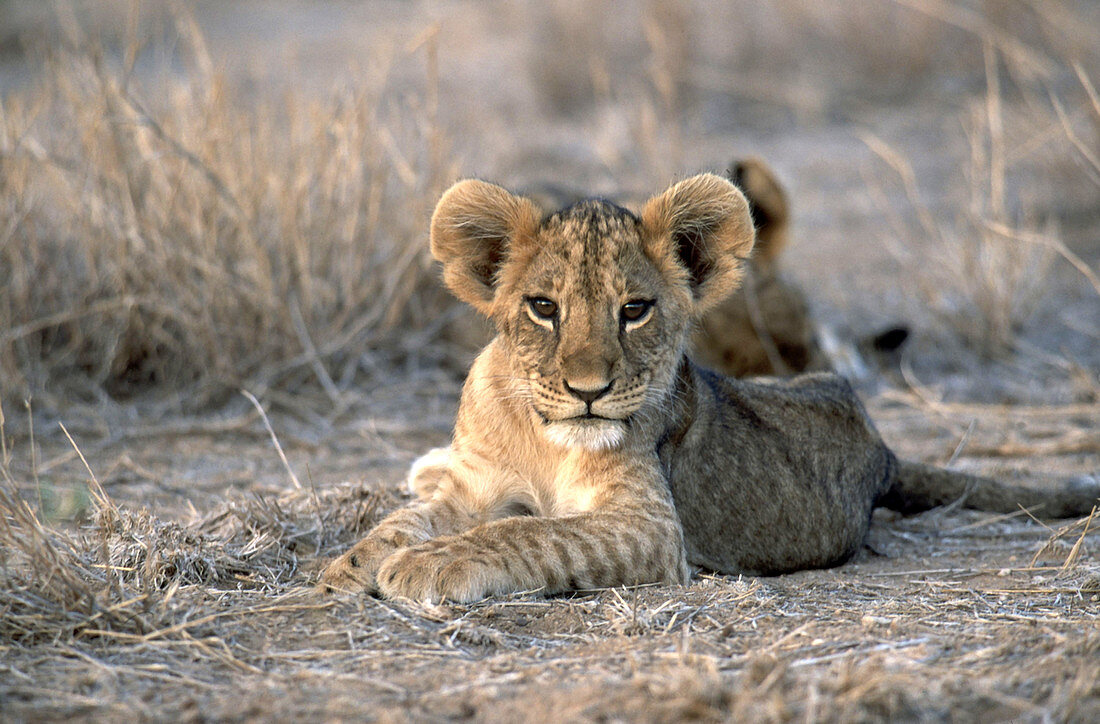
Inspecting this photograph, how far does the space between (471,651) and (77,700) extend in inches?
36.7

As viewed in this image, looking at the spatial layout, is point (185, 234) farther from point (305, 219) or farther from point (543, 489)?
point (543, 489)

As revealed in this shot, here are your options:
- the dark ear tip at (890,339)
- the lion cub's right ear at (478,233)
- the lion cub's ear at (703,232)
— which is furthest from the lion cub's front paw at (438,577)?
the dark ear tip at (890,339)

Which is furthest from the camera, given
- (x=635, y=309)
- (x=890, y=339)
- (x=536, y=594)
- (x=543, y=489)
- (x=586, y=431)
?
(x=890, y=339)

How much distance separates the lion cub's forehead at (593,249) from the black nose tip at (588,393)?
34cm

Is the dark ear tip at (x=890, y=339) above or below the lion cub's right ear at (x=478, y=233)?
below

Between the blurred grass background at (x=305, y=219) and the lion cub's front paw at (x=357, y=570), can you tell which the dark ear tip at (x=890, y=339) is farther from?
the lion cub's front paw at (x=357, y=570)

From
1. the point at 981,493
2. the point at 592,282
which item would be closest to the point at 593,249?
the point at 592,282

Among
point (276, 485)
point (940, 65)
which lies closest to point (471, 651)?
point (276, 485)

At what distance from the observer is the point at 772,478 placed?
4066 millimetres

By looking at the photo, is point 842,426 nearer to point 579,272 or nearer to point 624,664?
point 579,272

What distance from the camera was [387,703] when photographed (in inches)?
98.1

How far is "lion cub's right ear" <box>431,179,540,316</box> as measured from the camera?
369 centimetres

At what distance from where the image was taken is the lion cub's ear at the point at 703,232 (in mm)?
3688

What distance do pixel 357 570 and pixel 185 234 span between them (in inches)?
123
